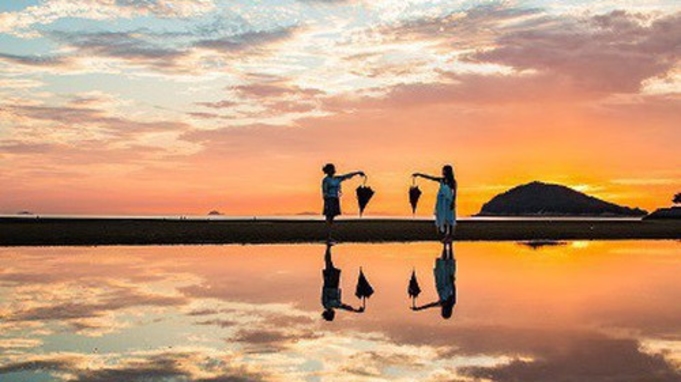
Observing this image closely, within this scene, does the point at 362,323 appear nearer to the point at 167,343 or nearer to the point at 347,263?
the point at 167,343

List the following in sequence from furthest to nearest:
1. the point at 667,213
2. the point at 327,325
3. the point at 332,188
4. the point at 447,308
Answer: the point at 667,213
the point at 332,188
the point at 447,308
the point at 327,325

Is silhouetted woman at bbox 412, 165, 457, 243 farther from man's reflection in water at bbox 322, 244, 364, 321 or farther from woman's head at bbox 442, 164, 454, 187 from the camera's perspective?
man's reflection in water at bbox 322, 244, 364, 321

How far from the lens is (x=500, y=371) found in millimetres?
8375

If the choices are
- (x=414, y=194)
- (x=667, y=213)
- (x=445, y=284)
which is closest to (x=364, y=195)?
(x=414, y=194)

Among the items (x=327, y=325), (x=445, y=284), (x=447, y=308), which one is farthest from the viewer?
(x=445, y=284)

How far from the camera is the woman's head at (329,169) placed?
29781mm

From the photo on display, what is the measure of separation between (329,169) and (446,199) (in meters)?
4.25

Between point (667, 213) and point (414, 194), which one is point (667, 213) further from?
point (414, 194)

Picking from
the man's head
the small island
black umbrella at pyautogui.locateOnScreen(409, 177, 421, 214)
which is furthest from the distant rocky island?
the man's head

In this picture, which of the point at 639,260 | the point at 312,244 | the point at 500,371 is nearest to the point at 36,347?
the point at 500,371

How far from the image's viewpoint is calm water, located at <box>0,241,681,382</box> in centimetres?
847

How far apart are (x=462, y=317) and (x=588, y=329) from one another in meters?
1.83

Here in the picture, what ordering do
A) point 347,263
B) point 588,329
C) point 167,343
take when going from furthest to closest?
point 347,263, point 588,329, point 167,343

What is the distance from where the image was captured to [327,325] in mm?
11516
